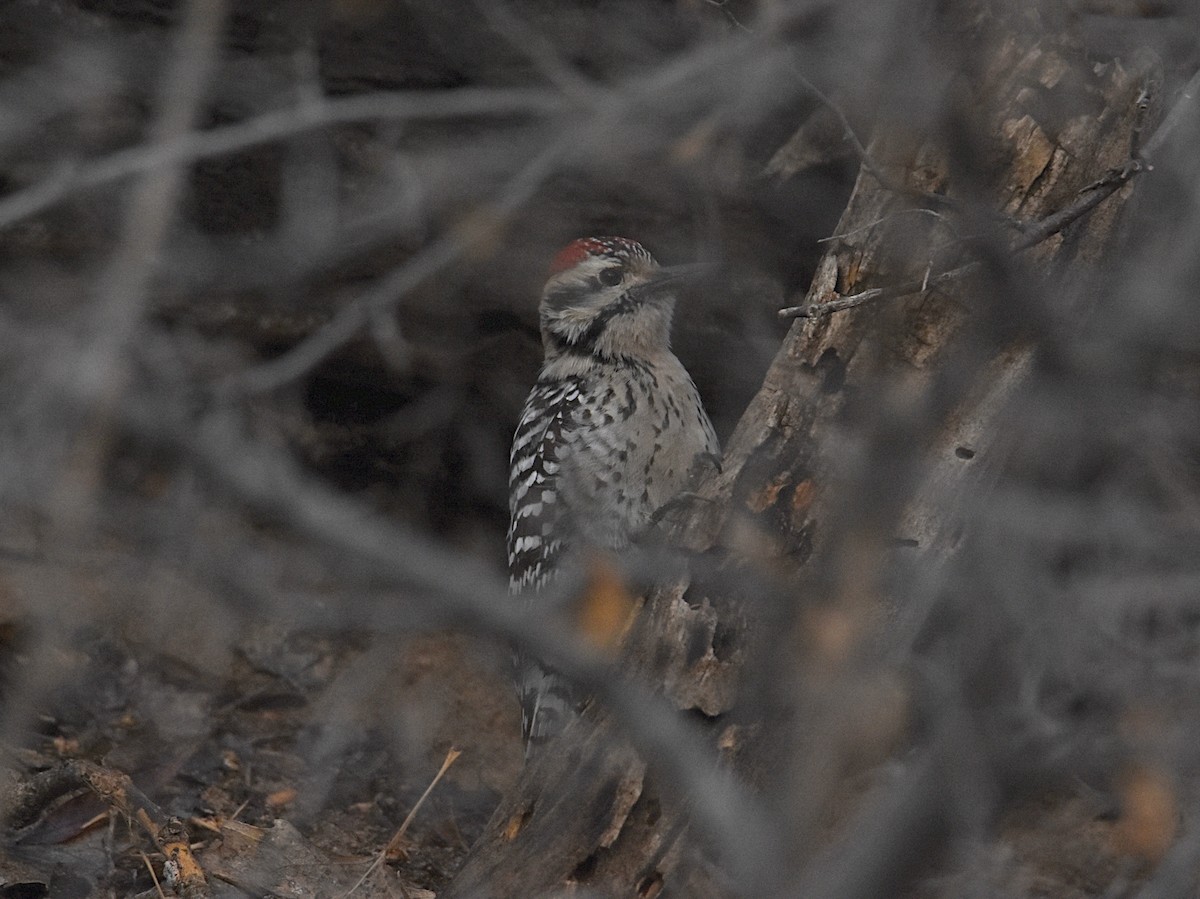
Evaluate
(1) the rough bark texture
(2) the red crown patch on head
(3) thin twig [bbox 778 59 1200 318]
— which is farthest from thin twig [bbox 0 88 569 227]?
(3) thin twig [bbox 778 59 1200 318]

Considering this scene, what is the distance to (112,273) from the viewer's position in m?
2.02

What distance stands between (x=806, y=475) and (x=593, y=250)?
2.05m

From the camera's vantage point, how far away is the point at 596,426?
4945mm

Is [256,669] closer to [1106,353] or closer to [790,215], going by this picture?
[790,215]

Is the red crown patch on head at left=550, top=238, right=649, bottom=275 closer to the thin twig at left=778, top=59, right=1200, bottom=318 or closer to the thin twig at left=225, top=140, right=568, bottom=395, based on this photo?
the thin twig at left=225, top=140, right=568, bottom=395

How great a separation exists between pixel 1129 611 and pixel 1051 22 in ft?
5.88

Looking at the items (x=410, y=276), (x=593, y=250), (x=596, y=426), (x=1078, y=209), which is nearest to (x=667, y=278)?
(x=593, y=250)

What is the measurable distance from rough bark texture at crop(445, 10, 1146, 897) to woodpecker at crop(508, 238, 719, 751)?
1.25 m

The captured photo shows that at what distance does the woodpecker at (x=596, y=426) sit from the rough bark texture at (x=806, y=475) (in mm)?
1252

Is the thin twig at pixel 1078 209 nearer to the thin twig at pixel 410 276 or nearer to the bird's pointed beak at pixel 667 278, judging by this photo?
the thin twig at pixel 410 276

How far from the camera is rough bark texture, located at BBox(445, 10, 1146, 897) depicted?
304 cm

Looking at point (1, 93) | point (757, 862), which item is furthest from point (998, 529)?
point (1, 93)

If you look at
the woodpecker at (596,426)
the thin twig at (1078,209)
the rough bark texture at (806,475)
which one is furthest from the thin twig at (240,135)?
the thin twig at (1078,209)

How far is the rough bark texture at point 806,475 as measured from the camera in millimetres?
3037
